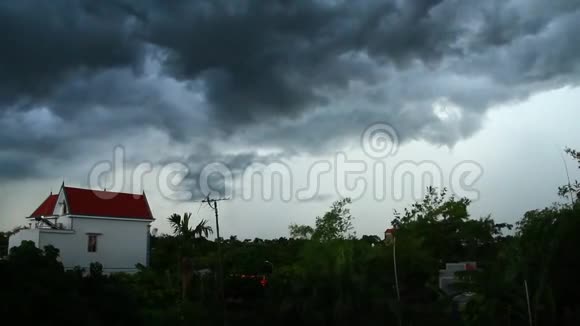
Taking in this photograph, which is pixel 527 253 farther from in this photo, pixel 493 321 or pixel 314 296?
pixel 314 296

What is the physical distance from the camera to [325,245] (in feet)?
78.9

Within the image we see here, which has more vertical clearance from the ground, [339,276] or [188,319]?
[339,276]

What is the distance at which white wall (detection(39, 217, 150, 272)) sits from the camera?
148 feet

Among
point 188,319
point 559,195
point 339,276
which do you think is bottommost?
point 188,319

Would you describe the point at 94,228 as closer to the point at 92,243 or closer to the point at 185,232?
the point at 92,243

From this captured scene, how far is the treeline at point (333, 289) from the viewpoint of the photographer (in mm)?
11211

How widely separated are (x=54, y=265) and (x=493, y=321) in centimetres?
1262

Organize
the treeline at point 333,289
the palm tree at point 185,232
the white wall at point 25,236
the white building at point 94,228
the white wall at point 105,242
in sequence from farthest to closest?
the white building at point 94,228 < the white wall at point 105,242 < the white wall at point 25,236 < the palm tree at point 185,232 < the treeline at point 333,289

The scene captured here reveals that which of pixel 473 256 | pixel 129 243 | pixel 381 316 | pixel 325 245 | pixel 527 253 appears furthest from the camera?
pixel 129 243

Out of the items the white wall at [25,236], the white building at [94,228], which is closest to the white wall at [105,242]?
the white building at [94,228]

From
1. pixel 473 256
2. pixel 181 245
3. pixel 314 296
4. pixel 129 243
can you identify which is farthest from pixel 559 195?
pixel 129 243

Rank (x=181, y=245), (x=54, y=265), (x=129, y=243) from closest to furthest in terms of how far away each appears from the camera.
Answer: (x=54, y=265), (x=181, y=245), (x=129, y=243)

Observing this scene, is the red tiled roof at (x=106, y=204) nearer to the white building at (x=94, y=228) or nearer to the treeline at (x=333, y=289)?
the white building at (x=94, y=228)

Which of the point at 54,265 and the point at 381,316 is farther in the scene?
the point at 381,316
